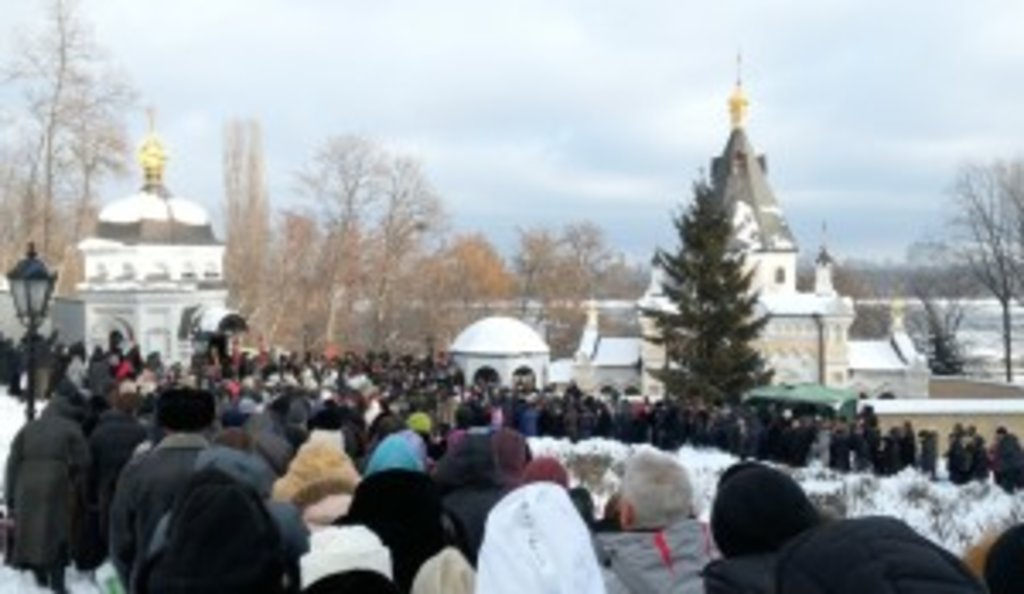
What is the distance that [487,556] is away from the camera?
4.23 meters

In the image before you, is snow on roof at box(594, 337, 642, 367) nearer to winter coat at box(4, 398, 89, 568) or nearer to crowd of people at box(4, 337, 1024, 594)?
crowd of people at box(4, 337, 1024, 594)

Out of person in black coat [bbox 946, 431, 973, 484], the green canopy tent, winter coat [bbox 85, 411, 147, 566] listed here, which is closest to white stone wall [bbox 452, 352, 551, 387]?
the green canopy tent

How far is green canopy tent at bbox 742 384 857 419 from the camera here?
3403cm

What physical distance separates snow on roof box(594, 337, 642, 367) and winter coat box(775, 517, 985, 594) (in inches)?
2558

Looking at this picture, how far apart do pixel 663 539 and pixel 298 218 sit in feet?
201

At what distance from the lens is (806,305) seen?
6638 cm

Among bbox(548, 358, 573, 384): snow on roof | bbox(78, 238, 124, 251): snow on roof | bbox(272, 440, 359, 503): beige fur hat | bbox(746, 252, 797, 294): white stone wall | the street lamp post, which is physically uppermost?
bbox(746, 252, 797, 294): white stone wall

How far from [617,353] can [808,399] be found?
3376cm

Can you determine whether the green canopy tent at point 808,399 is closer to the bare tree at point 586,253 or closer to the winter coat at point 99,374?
the winter coat at point 99,374

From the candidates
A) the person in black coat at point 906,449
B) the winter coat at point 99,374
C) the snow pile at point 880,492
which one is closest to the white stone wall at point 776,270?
the person in black coat at point 906,449

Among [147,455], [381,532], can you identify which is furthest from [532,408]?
[381,532]

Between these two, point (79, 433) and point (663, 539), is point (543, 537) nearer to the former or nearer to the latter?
point (663, 539)

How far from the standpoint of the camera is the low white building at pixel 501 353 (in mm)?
40688

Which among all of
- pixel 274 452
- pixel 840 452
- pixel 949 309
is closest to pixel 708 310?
pixel 840 452
